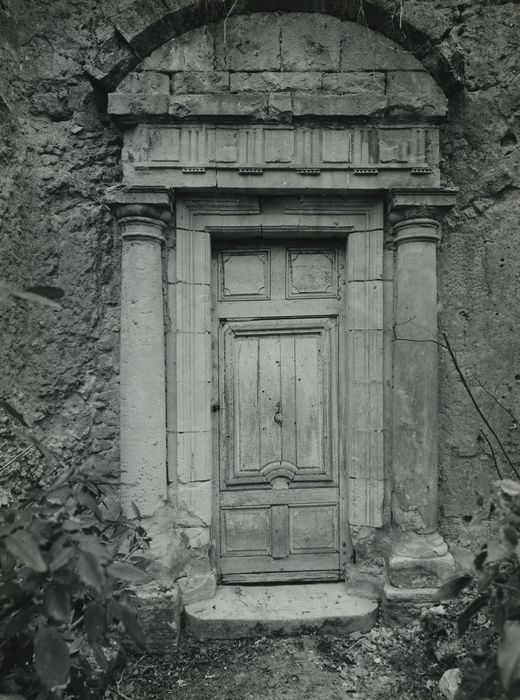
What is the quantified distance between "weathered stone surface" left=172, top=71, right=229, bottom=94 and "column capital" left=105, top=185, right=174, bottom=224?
0.64 metres

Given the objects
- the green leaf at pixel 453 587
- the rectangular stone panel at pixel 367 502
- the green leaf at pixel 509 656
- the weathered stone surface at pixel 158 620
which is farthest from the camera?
the rectangular stone panel at pixel 367 502

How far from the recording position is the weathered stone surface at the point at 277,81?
10.2 feet

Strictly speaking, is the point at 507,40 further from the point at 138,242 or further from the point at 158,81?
the point at 138,242

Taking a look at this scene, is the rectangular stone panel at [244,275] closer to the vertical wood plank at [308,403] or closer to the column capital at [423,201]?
the vertical wood plank at [308,403]

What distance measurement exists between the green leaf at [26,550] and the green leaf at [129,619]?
289 millimetres

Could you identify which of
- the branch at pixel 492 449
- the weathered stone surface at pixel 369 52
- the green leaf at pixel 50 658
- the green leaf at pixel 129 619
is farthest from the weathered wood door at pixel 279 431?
the green leaf at pixel 50 658

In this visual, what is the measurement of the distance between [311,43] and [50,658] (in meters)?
3.39

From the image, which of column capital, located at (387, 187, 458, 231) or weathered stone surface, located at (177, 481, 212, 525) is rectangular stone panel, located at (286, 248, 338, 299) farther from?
weathered stone surface, located at (177, 481, 212, 525)

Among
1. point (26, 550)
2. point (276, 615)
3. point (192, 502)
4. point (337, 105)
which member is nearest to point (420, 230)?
point (337, 105)

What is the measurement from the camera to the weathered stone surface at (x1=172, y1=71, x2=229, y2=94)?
3.08 m

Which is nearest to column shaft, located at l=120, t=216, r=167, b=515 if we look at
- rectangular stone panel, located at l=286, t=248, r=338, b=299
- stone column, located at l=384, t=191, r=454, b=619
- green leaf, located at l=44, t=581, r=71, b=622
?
rectangular stone panel, located at l=286, t=248, r=338, b=299

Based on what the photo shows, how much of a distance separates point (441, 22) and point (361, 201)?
1.12 metres

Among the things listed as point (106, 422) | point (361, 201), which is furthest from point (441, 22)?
point (106, 422)

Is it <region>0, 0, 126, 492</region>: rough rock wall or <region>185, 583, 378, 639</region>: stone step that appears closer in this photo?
<region>185, 583, 378, 639</region>: stone step
